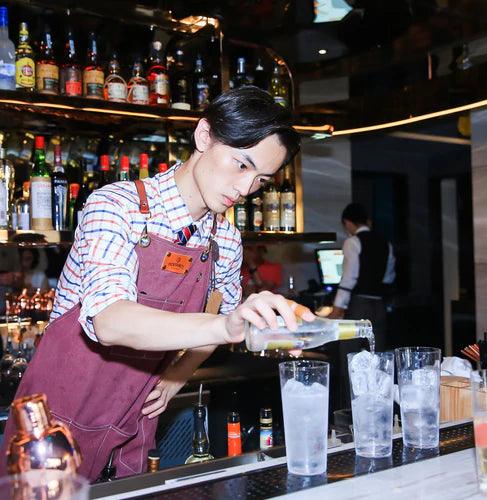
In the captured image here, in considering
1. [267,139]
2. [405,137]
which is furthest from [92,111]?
[405,137]

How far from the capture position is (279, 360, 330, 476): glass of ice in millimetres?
1150

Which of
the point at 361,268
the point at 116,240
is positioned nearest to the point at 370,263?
the point at 361,268

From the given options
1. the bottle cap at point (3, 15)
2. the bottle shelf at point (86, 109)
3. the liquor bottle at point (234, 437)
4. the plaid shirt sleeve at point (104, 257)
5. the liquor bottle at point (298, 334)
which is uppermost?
the bottle cap at point (3, 15)

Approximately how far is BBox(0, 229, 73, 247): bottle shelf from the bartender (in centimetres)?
92

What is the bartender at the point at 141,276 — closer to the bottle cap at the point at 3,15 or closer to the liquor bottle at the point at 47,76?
the liquor bottle at the point at 47,76

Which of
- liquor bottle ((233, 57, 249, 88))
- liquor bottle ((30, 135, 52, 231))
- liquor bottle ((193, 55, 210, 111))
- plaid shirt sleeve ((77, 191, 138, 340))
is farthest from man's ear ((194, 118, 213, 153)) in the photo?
liquor bottle ((233, 57, 249, 88))

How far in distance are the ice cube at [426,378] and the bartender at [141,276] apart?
1.39 ft

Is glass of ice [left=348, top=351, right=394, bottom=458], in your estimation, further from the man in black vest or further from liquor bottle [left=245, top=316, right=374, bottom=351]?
the man in black vest

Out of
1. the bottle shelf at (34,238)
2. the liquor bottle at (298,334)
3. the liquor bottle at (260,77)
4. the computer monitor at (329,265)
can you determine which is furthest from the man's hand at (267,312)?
the computer monitor at (329,265)

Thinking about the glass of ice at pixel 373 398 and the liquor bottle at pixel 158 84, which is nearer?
the glass of ice at pixel 373 398

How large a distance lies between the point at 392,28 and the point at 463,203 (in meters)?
4.75

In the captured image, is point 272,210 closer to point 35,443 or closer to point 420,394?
point 420,394

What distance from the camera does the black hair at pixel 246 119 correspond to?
144 cm

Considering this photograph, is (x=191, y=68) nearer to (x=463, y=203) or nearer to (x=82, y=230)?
(x=82, y=230)
